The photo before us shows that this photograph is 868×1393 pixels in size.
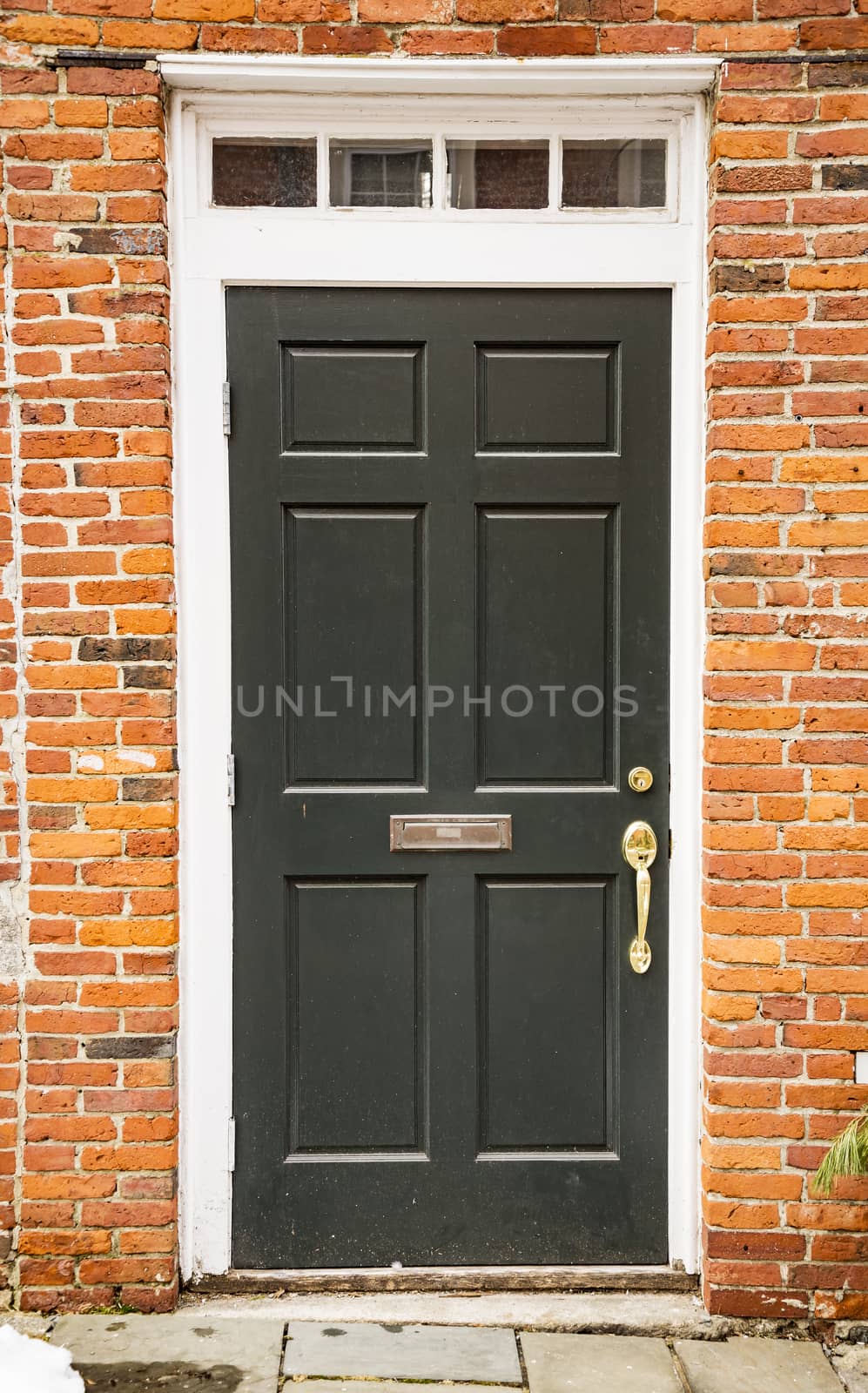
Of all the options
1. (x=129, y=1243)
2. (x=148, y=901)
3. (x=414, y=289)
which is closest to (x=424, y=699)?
(x=148, y=901)

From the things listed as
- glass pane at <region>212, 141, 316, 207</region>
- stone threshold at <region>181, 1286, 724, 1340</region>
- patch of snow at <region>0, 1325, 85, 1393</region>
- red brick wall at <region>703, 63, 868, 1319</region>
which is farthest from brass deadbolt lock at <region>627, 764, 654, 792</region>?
patch of snow at <region>0, 1325, 85, 1393</region>

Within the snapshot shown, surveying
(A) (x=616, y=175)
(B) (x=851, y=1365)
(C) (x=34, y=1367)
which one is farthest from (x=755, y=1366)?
(A) (x=616, y=175)

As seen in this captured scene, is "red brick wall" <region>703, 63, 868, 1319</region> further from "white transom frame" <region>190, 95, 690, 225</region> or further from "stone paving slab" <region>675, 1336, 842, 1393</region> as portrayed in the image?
"white transom frame" <region>190, 95, 690, 225</region>

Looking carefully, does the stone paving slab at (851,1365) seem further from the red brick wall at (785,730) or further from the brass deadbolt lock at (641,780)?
the brass deadbolt lock at (641,780)

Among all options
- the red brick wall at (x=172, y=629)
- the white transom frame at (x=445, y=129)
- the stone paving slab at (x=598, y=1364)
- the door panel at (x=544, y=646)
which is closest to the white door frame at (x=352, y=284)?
the white transom frame at (x=445, y=129)

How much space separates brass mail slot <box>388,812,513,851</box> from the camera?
3.02m

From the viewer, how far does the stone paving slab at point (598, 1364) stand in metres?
2.61

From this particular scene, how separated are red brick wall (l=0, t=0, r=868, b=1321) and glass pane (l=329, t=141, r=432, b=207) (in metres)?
0.25

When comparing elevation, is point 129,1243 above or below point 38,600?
below

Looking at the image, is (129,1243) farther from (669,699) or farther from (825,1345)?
(669,699)

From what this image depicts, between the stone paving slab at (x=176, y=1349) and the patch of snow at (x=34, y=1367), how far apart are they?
0.25 ft

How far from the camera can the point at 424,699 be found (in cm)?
304

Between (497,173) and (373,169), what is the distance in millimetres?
346

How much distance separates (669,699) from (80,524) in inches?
66.1
